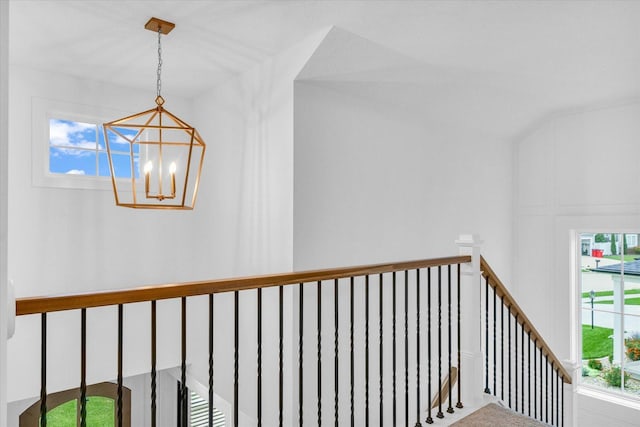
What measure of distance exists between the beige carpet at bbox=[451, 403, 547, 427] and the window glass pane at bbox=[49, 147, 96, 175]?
11.3 feet

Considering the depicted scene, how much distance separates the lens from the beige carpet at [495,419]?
2.41 meters

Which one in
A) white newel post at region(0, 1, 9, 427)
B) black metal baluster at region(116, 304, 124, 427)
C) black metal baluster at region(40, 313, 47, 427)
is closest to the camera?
white newel post at region(0, 1, 9, 427)

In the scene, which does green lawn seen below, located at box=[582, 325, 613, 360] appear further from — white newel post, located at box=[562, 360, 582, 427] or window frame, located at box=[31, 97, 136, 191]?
window frame, located at box=[31, 97, 136, 191]

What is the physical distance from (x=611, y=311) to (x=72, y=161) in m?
5.49

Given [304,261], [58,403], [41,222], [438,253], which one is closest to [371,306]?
[304,261]

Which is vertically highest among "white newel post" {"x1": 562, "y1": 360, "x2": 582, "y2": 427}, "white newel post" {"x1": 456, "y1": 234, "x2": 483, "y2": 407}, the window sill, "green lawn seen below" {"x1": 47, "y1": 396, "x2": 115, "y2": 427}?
"white newel post" {"x1": 456, "y1": 234, "x2": 483, "y2": 407}

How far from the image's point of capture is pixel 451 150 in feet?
14.9

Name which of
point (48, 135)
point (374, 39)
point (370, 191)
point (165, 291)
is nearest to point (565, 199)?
point (370, 191)

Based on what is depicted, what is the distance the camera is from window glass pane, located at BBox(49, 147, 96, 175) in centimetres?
362

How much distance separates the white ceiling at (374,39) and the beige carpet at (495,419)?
236cm

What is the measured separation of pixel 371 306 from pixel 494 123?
2.52 m

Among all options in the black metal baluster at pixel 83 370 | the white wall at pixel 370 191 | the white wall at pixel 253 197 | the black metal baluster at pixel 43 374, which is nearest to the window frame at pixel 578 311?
the white wall at pixel 370 191

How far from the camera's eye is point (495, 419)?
8.09 ft

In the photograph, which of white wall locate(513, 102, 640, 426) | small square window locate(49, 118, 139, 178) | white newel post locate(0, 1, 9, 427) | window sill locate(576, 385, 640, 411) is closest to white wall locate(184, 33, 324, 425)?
small square window locate(49, 118, 139, 178)
